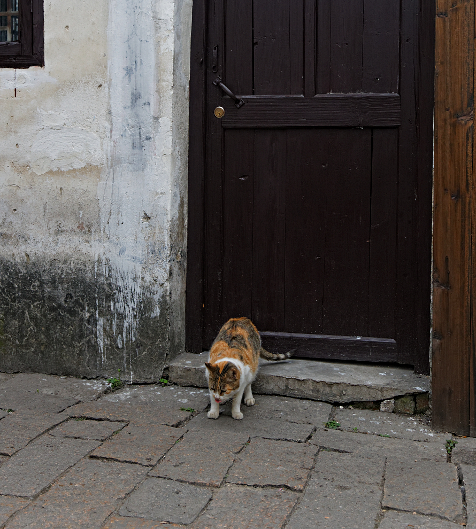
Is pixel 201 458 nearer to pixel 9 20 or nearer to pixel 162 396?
pixel 162 396

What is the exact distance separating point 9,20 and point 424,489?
12.0 ft

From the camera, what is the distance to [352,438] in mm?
2865

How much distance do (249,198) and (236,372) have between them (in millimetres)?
1223

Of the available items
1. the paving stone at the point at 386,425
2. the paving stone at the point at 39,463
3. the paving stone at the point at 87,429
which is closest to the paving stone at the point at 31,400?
the paving stone at the point at 87,429

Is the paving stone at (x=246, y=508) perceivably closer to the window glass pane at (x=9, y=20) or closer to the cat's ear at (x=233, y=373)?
the cat's ear at (x=233, y=373)

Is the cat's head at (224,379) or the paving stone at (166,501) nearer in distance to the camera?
the paving stone at (166,501)

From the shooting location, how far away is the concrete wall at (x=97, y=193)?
11.6 feet

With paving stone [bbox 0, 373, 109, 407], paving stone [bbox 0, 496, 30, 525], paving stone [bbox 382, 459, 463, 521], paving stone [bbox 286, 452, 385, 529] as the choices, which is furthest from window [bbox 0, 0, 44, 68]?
paving stone [bbox 382, 459, 463, 521]

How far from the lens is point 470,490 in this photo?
7.76 ft

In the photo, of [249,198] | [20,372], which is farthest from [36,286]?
[249,198]

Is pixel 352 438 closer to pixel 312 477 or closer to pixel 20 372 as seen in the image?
pixel 312 477

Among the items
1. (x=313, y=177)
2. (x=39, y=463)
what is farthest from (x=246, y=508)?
(x=313, y=177)

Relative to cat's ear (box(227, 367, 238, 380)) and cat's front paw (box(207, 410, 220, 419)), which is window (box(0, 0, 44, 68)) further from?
cat's front paw (box(207, 410, 220, 419))

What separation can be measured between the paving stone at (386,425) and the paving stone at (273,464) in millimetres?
396
